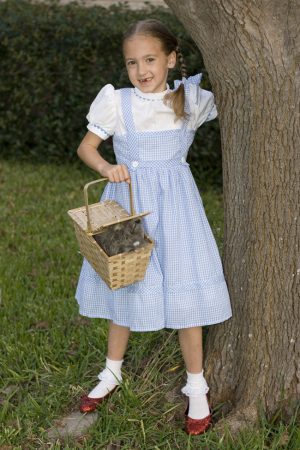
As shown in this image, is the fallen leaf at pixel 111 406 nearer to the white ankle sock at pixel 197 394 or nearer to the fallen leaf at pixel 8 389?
the white ankle sock at pixel 197 394

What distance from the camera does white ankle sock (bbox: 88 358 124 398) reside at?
2609 millimetres

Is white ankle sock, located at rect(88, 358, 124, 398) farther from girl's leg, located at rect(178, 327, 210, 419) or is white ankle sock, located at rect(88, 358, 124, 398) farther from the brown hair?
the brown hair

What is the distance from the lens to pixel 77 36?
595cm

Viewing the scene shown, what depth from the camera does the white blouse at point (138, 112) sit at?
2.35 meters

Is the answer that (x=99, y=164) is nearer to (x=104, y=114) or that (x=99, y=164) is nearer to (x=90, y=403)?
(x=104, y=114)

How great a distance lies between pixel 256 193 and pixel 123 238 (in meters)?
0.60

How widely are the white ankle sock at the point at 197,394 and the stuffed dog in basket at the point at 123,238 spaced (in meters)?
0.75

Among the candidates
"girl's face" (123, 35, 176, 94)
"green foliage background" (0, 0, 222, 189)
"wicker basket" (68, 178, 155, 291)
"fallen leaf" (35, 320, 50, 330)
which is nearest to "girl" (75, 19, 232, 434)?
"girl's face" (123, 35, 176, 94)

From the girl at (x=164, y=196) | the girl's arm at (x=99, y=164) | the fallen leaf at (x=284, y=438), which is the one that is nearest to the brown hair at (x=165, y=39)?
the girl at (x=164, y=196)

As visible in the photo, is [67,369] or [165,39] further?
[67,369]

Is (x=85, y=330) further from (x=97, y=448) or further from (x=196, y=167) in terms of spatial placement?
(x=196, y=167)

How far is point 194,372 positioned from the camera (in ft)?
8.05

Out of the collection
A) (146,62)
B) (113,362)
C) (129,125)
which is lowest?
(113,362)

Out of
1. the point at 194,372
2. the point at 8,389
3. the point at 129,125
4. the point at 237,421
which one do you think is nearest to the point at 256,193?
the point at 129,125
